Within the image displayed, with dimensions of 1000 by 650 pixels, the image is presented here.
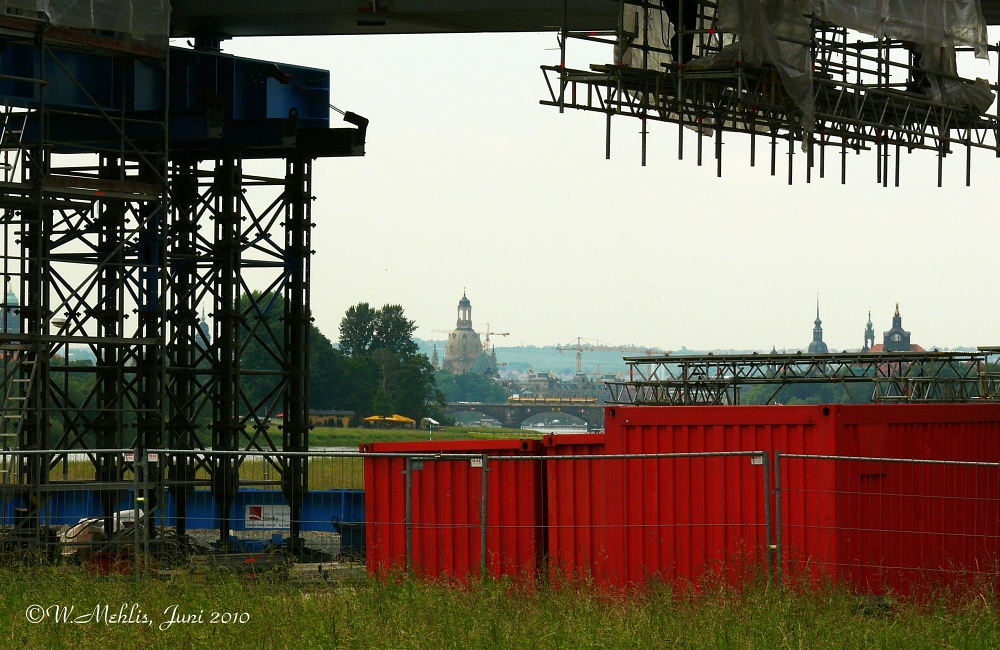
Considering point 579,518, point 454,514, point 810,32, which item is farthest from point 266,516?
point 579,518

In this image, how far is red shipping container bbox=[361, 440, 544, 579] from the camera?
16391 millimetres

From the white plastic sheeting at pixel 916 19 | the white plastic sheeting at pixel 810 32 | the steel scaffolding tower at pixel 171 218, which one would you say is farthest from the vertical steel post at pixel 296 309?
the white plastic sheeting at pixel 916 19

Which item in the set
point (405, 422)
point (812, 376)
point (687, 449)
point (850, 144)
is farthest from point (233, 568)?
point (405, 422)

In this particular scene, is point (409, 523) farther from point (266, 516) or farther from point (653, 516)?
point (266, 516)

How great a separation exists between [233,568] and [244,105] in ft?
51.5

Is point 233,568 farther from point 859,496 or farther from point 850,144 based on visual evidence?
point 850,144

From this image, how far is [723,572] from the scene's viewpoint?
1502 centimetres

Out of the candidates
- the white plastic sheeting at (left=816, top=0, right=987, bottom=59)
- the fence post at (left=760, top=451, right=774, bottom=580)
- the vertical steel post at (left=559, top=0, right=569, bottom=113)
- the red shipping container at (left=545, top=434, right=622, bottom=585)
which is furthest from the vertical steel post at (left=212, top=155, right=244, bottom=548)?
the fence post at (left=760, top=451, right=774, bottom=580)

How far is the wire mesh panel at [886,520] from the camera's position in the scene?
15.0 m

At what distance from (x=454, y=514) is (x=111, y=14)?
12275 millimetres

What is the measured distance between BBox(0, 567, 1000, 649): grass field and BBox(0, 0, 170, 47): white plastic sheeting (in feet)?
39.0

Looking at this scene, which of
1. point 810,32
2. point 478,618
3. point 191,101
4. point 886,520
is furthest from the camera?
point 191,101

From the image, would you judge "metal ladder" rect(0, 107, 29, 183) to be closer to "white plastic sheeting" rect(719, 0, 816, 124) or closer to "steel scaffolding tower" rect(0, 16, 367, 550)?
"steel scaffolding tower" rect(0, 16, 367, 550)

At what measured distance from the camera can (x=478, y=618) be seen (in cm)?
1276
